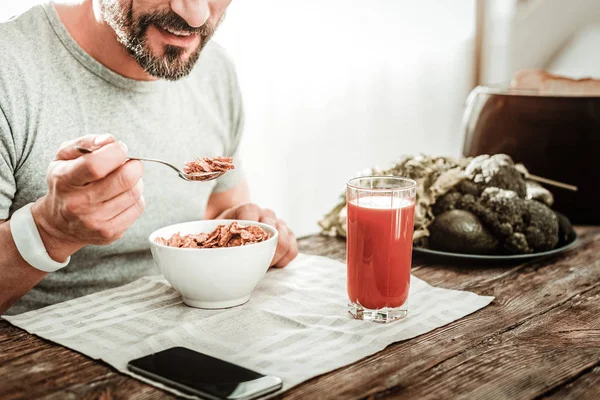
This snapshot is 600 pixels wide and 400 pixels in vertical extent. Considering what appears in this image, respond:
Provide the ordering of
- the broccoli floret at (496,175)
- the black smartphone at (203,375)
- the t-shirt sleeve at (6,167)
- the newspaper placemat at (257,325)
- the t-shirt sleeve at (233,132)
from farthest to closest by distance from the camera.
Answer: the t-shirt sleeve at (233,132)
the broccoli floret at (496,175)
the t-shirt sleeve at (6,167)
the newspaper placemat at (257,325)
the black smartphone at (203,375)

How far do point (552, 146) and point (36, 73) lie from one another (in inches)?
52.5

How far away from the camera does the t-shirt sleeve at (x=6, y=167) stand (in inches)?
50.5

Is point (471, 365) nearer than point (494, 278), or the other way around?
point (471, 365)

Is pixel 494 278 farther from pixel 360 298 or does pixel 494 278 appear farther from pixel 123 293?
pixel 123 293

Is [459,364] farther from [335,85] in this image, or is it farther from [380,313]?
[335,85]

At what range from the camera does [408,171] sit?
1663mm

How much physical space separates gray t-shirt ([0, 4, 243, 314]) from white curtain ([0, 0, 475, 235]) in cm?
71

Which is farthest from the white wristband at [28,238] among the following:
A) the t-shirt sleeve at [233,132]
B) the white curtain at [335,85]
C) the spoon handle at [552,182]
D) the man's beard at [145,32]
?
the white curtain at [335,85]

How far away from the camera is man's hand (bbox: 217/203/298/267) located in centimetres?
137

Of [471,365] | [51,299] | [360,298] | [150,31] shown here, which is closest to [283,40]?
[150,31]

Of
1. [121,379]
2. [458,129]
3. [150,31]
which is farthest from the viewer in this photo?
[458,129]

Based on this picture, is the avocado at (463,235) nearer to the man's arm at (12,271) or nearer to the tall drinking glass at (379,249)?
the tall drinking glass at (379,249)

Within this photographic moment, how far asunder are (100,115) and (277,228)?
18.0 inches

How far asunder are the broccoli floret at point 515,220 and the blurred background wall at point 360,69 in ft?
3.64
